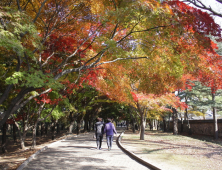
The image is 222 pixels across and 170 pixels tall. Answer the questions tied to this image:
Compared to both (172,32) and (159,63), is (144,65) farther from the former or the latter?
(172,32)

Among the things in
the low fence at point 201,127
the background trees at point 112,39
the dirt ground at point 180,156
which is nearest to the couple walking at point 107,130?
the dirt ground at point 180,156

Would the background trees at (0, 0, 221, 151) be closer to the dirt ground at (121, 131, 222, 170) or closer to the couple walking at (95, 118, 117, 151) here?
the couple walking at (95, 118, 117, 151)

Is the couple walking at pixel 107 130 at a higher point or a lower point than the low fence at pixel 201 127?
higher

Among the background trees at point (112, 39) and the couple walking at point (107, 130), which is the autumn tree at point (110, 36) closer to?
the background trees at point (112, 39)

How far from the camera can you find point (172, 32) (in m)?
6.95

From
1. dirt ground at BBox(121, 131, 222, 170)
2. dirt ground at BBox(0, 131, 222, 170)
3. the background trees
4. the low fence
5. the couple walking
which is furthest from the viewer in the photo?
the low fence

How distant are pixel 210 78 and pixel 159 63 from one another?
129 inches

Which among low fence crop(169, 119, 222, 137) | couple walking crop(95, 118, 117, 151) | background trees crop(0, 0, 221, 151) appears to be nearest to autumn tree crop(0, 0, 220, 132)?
background trees crop(0, 0, 221, 151)

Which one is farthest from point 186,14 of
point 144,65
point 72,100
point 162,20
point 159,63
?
point 72,100

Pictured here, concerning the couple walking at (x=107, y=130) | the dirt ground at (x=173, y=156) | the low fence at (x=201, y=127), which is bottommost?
the low fence at (x=201, y=127)

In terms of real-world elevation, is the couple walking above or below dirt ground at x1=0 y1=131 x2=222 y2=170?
above

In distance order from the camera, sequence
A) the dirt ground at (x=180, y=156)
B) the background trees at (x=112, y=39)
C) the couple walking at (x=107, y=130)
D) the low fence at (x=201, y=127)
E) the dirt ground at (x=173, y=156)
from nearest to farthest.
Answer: the background trees at (x=112, y=39) → the dirt ground at (x=180, y=156) → the dirt ground at (x=173, y=156) → the couple walking at (x=107, y=130) → the low fence at (x=201, y=127)

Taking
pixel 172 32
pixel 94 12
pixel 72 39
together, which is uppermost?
pixel 94 12

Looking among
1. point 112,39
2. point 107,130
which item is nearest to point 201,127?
point 107,130
